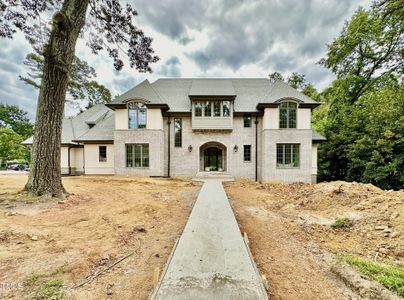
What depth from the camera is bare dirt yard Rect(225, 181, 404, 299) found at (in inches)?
105

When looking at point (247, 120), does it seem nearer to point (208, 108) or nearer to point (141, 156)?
point (208, 108)

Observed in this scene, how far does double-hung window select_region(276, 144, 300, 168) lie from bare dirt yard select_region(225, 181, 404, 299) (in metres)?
5.90

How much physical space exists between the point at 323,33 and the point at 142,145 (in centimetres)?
1930

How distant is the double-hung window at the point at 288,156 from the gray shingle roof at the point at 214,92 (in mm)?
3386

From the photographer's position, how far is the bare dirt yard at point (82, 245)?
2516 mm

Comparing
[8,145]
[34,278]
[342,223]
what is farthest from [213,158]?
[8,145]

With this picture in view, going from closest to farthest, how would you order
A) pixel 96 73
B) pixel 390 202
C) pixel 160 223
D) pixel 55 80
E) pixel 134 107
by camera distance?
pixel 160 223
pixel 390 202
pixel 55 80
pixel 134 107
pixel 96 73

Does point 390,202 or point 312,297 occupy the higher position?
point 390,202

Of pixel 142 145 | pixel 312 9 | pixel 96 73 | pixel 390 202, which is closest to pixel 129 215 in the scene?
pixel 390 202

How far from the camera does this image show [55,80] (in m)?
6.93

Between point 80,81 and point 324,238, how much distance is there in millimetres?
30939

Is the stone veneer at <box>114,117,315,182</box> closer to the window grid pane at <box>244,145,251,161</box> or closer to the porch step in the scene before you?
the window grid pane at <box>244,145,251,161</box>

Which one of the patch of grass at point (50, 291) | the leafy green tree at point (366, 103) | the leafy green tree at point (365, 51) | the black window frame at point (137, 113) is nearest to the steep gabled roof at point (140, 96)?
the black window frame at point (137, 113)

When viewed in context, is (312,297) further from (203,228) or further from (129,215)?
(129,215)
